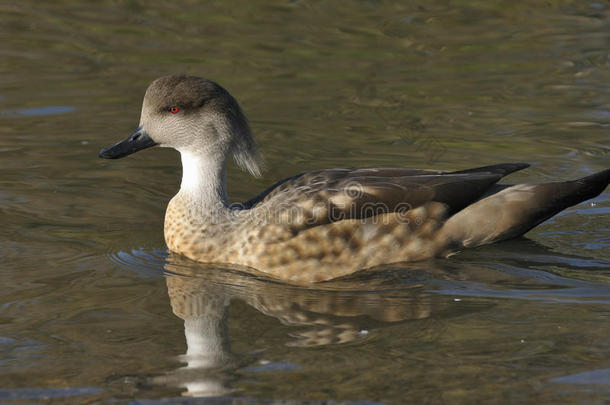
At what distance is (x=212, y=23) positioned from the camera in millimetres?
15523

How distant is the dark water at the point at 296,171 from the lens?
565cm

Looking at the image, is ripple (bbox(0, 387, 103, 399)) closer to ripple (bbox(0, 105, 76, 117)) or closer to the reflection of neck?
→ the reflection of neck

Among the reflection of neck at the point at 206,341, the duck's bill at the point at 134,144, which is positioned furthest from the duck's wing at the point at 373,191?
the reflection of neck at the point at 206,341

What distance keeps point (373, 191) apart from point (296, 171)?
2.60 meters

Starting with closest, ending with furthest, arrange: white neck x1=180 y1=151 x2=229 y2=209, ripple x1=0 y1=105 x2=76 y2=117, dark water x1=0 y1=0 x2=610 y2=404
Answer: dark water x1=0 y1=0 x2=610 y2=404 < white neck x1=180 y1=151 x2=229 y2=209 < ripple x1=0 y1=105 x2=76 y2=117

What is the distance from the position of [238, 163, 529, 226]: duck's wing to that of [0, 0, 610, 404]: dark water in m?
A: 0.53

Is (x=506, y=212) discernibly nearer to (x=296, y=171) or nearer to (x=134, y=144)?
(x=296, y=171)

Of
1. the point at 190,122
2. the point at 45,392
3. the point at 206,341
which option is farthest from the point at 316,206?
the point at 45,392

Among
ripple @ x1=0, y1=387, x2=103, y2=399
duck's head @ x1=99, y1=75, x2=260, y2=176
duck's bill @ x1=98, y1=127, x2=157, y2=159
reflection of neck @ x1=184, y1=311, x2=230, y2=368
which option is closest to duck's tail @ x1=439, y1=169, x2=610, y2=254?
duck's head @ x1=99, y1=75, x2=260, y2=176

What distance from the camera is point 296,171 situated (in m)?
10.2

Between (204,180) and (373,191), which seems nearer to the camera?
(373,191)

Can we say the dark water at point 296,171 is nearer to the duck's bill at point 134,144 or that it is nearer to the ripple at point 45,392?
the ripple at point 45,392

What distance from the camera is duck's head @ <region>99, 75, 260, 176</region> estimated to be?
801 cm

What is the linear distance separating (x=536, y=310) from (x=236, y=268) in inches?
95.0
